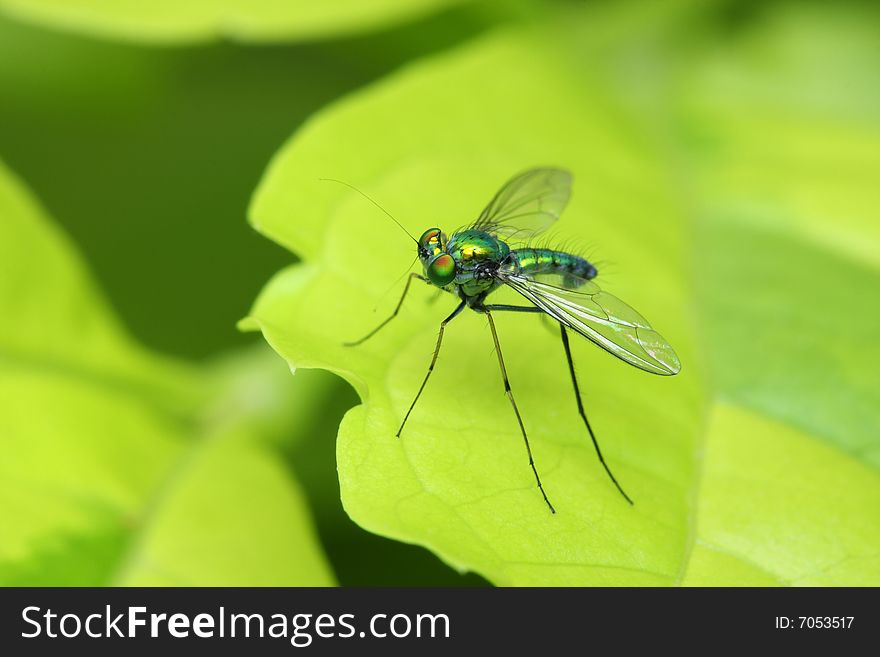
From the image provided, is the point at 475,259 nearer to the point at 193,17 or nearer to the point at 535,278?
the point at 535,278

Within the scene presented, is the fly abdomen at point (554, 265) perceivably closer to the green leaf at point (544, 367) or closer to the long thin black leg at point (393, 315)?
the green leaf at point (544, 367)

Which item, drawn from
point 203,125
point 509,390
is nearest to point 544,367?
point 509,390

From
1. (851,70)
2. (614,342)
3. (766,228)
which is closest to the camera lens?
(614,342)

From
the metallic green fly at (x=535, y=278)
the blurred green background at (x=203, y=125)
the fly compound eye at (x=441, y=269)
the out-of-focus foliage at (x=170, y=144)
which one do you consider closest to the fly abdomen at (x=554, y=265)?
the metallic green fly at (x=535, y=278)

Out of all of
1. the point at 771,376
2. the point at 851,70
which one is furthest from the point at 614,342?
the point at 851,70

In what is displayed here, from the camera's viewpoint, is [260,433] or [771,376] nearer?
[771,376]
